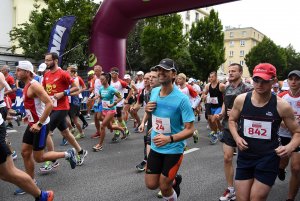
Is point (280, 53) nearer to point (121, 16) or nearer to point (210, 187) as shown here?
point (121, 16)

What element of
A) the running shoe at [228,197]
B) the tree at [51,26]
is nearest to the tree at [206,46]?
the tree at [51,26]

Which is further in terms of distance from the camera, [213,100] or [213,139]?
[213,139]

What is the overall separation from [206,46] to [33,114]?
1352 inches

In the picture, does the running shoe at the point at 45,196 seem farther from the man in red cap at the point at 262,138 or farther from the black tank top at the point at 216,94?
the black tank top at the point at 216,94

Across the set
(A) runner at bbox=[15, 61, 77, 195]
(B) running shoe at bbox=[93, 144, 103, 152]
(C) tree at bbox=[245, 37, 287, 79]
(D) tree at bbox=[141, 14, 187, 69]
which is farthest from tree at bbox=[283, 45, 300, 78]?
(A) runner at bbox=[15, 61, 77, 195]

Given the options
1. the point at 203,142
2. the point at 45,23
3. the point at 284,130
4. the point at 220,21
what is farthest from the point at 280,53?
the point at 284,130

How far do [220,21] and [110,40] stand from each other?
2805 cm

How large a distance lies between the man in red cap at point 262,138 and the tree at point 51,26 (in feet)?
46.9

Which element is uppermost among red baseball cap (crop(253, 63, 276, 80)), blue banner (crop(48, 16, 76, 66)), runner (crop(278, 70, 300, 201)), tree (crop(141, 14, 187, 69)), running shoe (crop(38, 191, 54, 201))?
tree (crop(141, 14, 187, 69))

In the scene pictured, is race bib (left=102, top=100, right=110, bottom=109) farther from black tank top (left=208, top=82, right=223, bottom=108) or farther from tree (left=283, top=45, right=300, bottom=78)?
tree (left=283, top=45, right=300, bottom=78)

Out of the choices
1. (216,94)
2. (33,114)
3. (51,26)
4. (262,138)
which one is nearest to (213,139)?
(216,94)

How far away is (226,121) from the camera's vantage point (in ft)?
15.4

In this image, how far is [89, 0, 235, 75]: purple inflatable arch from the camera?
12867mm

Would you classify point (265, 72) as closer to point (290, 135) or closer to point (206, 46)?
point (290, 135)
